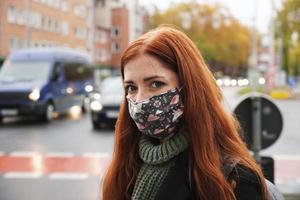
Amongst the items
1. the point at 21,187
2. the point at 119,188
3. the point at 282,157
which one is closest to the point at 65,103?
the point at 282,157

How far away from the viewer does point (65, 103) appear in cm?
1781

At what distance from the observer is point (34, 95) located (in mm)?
15633

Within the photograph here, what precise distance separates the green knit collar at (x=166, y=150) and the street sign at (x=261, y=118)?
3101 mm

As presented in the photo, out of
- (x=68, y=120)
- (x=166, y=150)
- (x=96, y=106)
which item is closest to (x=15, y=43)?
(x=68, y=120)

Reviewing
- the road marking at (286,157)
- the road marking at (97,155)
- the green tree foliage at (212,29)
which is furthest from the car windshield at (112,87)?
the green tree foliage at (212,29)

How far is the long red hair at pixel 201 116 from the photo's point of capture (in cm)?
161

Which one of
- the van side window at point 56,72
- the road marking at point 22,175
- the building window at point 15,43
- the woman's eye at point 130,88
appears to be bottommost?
the road marking at point 22,175

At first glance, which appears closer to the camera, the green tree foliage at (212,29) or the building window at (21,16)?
the building window at (21,16)

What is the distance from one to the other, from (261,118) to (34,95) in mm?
11643

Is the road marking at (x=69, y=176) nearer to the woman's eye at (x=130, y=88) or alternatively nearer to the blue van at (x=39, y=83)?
the woman's eye at (x=130, y=88)

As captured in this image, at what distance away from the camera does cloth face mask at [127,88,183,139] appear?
1.81 meters

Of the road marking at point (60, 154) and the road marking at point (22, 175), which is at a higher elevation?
the road marking at point (60, 154)

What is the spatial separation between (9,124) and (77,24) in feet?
169

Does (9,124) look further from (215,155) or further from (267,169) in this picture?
(215,155)
